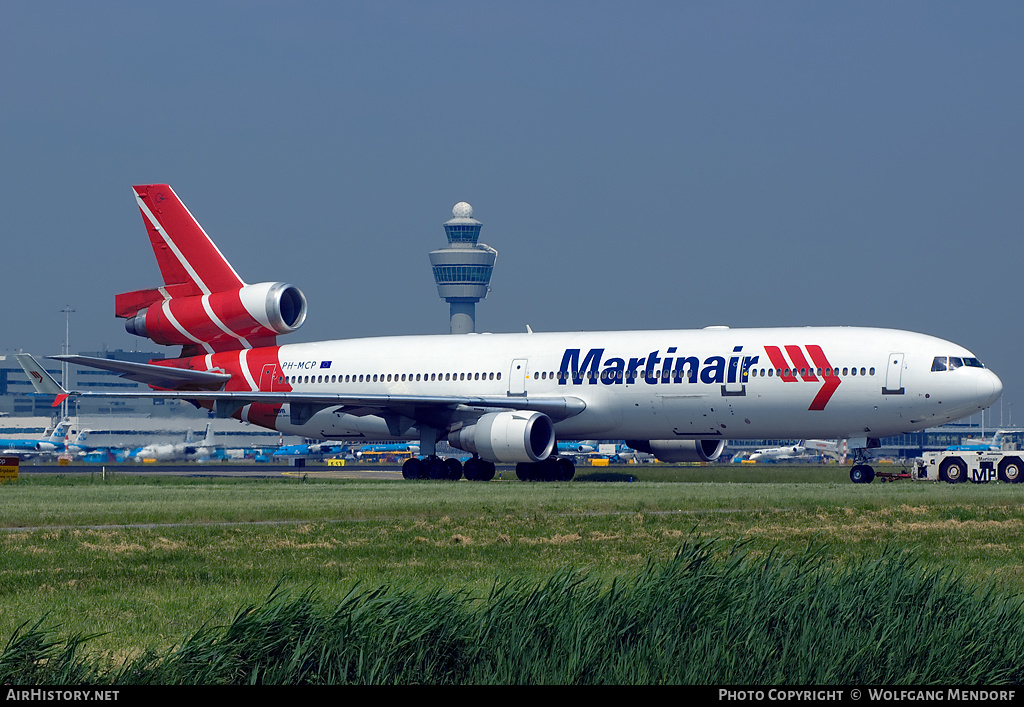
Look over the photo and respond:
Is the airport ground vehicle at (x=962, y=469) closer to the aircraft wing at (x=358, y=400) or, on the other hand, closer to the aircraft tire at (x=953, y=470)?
the aircraft tire at (x=953, y=470)

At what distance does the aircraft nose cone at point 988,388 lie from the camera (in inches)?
→ 1575

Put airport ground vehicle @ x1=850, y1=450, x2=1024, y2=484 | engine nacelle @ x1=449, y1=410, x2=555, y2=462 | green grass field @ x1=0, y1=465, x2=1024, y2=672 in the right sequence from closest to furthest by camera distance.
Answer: green grass field @ x1=0, y1=465, x2=1024, y2=672 → airport ground vehicle @ x1=850, y1=450, x2=1024, y2=484 → engine nacelle @ x1=449, y1=410, x2=555, y2=462

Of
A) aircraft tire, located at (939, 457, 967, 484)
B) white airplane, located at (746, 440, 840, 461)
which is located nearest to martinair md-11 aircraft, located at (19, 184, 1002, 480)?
aircraft tire, located at (939, 457, 967, 484)

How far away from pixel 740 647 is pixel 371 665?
2871 millimetres

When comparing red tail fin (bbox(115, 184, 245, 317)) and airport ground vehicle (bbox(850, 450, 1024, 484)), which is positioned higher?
red tail fin (bbox(115, 184, 245, 317))

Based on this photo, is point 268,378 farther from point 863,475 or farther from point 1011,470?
point 1011,470

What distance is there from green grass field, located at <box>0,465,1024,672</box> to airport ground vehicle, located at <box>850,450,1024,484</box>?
22.8ft

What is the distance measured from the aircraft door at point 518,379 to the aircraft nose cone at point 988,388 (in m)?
15.2

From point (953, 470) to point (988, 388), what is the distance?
4917mm

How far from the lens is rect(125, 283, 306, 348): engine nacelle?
165ft

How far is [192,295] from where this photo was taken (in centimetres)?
5197

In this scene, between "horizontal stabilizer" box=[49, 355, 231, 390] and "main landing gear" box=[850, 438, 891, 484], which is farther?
"horizontal stabilizer" box=[49, 355, 231, 390]

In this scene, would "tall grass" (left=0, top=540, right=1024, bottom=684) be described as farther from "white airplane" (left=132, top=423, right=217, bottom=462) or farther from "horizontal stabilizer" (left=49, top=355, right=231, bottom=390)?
"white airplane" (left=132, top=423, right=217, bottom=462)

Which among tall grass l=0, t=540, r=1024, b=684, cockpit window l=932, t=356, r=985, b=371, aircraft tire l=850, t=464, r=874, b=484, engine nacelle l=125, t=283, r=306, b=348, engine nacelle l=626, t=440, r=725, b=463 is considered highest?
engine nacelle l=125, t=283, r=306, b=348
